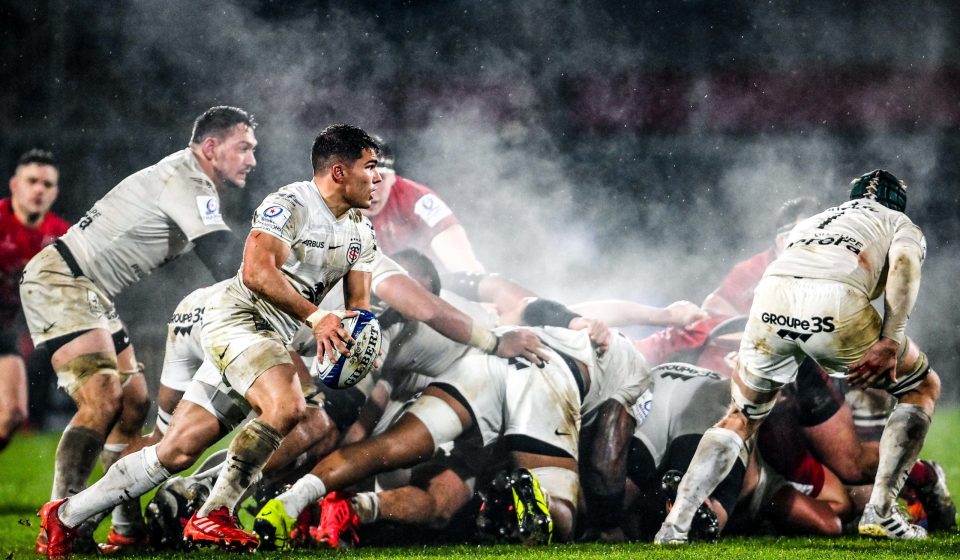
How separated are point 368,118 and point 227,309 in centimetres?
244

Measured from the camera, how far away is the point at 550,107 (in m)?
6.52

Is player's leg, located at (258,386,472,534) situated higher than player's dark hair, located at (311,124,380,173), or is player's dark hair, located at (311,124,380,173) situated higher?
player's dark hair, located at (311,124,380,173)

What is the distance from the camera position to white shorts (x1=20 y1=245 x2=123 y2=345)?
5.19 meters

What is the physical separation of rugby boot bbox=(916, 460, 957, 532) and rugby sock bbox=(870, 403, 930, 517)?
2.26 feet

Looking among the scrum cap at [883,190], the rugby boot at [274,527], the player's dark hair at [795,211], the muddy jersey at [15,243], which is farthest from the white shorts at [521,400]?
the muddy jersey at [15,243]

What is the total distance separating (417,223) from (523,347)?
1.26 metres

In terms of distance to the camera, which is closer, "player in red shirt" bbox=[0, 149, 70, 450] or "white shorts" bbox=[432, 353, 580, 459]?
"white shorts" bbox=[432, 353, 580, 459]

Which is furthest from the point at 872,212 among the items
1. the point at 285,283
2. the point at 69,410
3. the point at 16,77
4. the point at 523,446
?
the point at 69,410

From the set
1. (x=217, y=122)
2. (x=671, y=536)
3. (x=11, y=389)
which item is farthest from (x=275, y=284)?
(x=11, y=389)

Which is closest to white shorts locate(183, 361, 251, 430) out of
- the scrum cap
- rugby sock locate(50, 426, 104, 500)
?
rugby sock locate(50, 426, 104, 500)

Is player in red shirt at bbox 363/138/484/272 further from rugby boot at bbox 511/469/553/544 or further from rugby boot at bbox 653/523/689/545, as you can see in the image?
rugby boot at bbox 653/523/689/545

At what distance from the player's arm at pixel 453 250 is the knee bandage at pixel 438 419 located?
127 cm

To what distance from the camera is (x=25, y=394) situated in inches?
274

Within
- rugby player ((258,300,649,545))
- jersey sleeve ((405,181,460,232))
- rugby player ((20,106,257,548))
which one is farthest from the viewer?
jersey sleeve ((405,181,460,232))
